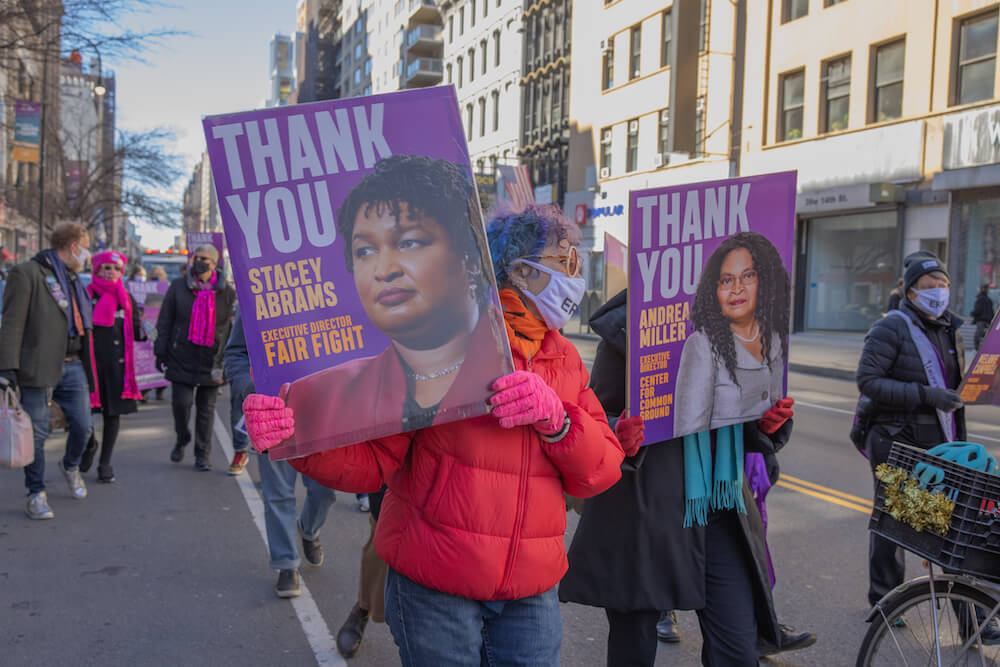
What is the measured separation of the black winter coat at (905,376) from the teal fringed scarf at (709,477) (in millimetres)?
1551

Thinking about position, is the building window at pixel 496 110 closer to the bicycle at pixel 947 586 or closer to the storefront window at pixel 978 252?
the storefront window at pixel 978 252

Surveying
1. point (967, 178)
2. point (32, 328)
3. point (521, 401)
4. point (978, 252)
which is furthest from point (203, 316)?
point (978, 252)

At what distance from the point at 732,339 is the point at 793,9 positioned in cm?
2605

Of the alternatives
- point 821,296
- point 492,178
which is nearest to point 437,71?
point 492,178

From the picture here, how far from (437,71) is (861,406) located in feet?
197

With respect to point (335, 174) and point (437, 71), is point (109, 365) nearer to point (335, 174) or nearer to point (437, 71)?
point (335, 174)

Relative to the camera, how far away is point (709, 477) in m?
3.20

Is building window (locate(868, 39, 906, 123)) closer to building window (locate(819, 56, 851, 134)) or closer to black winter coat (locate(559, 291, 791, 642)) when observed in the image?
building window (locate(819, 56, 851, 134))

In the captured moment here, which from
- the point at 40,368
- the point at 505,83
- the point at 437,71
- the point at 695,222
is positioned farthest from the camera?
the point at 437,71

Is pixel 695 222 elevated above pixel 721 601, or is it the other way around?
pixel 695 222

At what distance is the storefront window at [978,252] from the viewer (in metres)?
20.0

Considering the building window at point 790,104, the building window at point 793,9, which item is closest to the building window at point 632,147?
the building window at point 790,104

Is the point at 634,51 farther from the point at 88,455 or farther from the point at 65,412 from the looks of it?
the point at 65,412

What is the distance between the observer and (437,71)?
61.2 m
